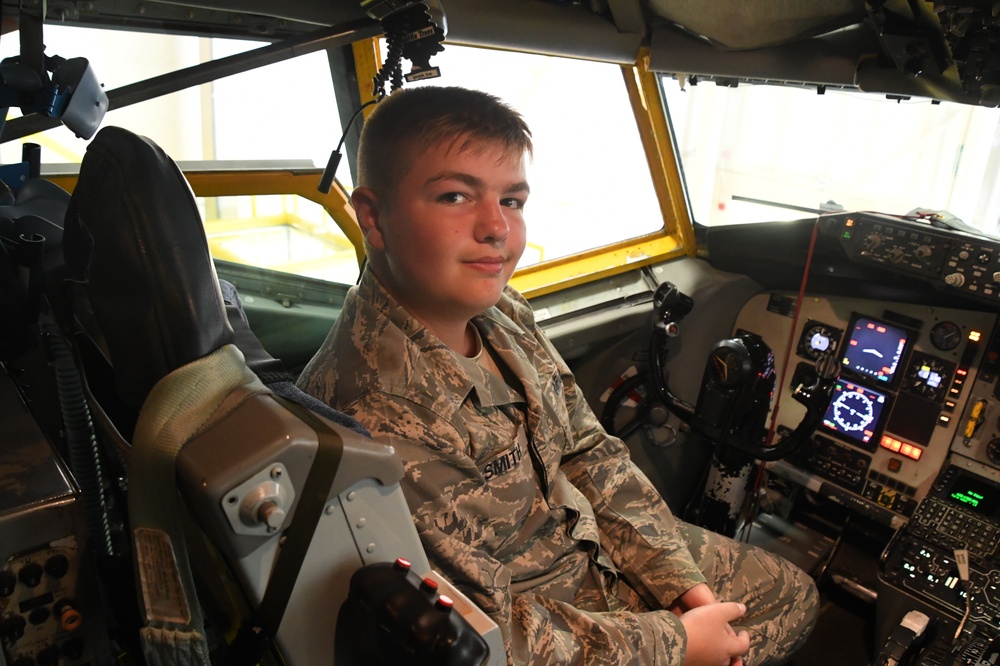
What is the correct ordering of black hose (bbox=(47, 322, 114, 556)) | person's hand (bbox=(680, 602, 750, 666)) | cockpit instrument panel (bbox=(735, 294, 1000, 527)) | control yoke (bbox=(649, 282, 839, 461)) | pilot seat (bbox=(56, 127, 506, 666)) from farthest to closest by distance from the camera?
1. cockpit instrument panel (bbox=(735, 294, 1000, 527))
2. control yoke (bbox=(649, 282, 839, 461))
3. person's hand (bbox=(680, 602, 750, 666))
4. black hose (bbox=(47, 322, 114, 556))
5. pilot seat (bbox=(56, 127, 506, 666))

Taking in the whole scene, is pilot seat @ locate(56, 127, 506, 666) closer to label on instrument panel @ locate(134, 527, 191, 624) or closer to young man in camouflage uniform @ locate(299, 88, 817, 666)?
label on instrument panel @ locate(134, 527, 191, 624)

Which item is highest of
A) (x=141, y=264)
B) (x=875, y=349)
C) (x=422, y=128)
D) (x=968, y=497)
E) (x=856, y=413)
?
(x=422, y=128)

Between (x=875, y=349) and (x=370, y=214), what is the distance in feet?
6.95

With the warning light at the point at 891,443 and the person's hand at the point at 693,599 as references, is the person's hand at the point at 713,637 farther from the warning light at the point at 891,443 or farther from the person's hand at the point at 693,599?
the warning light at the point at 891,443

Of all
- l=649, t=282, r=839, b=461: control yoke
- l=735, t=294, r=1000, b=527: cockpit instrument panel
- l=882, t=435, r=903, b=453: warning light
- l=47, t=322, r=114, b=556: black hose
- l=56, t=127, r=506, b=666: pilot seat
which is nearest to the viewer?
l=56, t=127, r=506, b=666: pilot seat

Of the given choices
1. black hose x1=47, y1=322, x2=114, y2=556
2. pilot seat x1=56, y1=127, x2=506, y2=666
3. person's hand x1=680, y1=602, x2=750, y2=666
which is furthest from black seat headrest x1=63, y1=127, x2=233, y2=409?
person's hand x1=680, y1=602, x2=750, y2=666

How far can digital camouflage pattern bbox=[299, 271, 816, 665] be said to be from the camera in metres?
1.29

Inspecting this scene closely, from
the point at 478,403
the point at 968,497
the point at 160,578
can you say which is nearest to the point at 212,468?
the point at 160,578

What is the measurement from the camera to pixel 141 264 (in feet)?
2.85

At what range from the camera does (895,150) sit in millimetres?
4312

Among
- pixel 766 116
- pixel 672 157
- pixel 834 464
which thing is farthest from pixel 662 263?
pixel 766 116

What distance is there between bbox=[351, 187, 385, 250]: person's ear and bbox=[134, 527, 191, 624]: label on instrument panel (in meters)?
0.68

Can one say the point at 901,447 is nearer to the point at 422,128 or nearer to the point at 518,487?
the point at 518,487

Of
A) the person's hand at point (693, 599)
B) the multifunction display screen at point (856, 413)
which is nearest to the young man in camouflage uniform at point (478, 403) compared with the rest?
the person's hand at point (693, 599)
